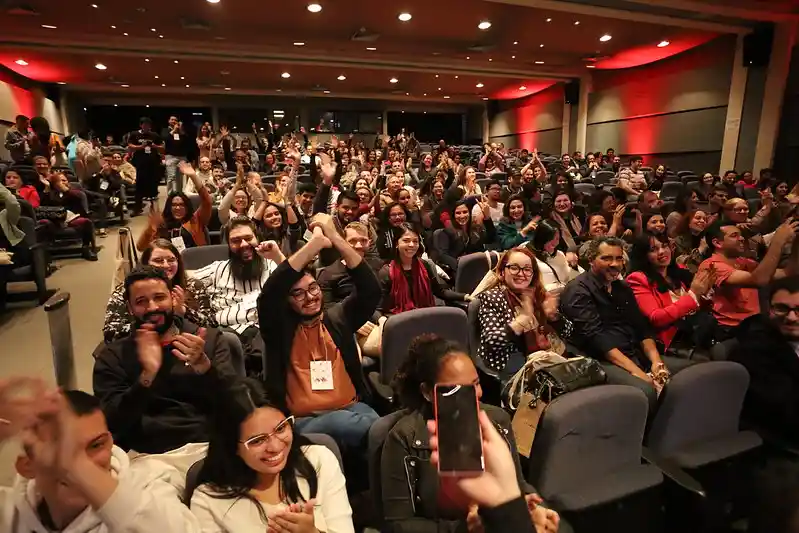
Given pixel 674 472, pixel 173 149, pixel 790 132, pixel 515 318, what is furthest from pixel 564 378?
pixel 790 132

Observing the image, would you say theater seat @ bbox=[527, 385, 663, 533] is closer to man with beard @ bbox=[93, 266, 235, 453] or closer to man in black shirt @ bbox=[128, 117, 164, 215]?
man with beard @ bbox=[93, 266, 235, 453]

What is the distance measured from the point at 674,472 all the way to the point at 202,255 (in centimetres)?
287

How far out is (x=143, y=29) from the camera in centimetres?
912

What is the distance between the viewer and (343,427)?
1812 millimetres

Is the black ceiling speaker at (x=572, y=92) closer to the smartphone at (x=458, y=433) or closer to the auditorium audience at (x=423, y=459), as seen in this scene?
the auditorium audience at (x=423, y=459)

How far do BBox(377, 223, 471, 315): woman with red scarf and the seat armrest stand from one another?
1461 mm

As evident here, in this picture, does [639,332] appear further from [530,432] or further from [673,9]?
[673,9]

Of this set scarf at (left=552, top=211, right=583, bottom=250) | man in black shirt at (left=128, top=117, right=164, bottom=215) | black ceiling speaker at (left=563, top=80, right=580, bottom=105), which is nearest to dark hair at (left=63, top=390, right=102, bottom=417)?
scarf at (left=552, top=211, right=583, bottom=250)

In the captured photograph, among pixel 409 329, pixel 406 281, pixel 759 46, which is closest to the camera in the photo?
pixel 409 329

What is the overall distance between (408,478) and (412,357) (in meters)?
0.36

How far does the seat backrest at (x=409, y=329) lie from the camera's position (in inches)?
90.0

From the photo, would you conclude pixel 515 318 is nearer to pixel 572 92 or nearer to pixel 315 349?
pixel 315 349

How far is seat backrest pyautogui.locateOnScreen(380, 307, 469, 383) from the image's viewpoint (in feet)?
7.50

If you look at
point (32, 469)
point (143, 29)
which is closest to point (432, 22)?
point (143, 29)
